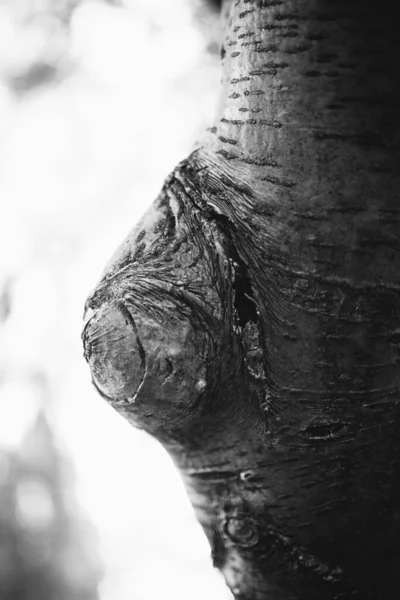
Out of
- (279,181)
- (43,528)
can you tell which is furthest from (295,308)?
(43,528)

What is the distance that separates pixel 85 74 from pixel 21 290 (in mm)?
820

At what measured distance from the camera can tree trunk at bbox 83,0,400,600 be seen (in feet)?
1.24

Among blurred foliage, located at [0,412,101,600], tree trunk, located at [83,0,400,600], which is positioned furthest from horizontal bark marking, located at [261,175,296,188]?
blurred foliage, located at [0,412,101,600]

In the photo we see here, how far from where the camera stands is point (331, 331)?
0.38 m

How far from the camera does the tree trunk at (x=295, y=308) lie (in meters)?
0.38

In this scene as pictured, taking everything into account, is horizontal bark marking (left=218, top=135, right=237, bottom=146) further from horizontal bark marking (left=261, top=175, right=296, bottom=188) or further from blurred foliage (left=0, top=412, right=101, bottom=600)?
blurred foliage (left=0, top=412, right=101, bottom=600)

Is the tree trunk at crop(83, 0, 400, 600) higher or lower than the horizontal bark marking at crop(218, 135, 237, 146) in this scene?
lower

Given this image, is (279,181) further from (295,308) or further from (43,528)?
(43,528)

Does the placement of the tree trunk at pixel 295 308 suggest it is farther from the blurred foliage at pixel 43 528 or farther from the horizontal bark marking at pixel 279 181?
the blurred foliage at pixel 43 528

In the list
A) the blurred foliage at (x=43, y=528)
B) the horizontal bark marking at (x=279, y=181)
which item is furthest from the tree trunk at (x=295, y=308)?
the blurred foliage at (x=43, y=528)

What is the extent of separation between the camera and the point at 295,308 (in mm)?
380

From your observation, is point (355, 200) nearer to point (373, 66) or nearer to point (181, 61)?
point (373, 66)

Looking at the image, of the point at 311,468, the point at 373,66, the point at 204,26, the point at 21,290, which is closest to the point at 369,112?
the point at 373,66

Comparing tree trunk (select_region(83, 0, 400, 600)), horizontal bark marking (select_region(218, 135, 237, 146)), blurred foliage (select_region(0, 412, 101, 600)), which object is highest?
horizontal bark marking (select_region(218, 135, 237, 146))
